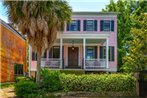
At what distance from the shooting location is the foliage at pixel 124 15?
4178 cm

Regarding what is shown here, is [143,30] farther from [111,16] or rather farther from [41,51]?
[111,16]

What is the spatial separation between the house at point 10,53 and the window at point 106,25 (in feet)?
31.5

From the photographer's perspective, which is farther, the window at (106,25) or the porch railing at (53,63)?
the window at (106,25)

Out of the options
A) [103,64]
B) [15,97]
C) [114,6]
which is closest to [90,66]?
[103,64]

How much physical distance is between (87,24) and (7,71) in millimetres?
9421

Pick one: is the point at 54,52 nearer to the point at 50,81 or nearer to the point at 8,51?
the point at 8,51

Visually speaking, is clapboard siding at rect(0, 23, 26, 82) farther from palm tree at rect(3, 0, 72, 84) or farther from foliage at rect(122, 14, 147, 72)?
foliage at rect(122, 14, 147, 72)

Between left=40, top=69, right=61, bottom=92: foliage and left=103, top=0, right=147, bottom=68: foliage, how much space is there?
1841cm

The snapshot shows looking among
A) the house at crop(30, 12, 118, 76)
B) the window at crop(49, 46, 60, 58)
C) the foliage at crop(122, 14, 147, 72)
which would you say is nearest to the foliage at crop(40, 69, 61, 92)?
the foliage at crop(122, 14, 147, 72)

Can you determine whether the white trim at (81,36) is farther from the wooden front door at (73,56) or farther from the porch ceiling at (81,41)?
A: the wooden front door at (73,56)

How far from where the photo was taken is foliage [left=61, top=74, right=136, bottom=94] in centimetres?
2427

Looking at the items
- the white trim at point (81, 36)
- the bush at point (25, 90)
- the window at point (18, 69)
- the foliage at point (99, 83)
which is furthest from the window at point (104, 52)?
the bush at point (25, 90)

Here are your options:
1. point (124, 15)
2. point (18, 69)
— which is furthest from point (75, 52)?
point (124, 15)

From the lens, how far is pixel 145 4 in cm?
4459
